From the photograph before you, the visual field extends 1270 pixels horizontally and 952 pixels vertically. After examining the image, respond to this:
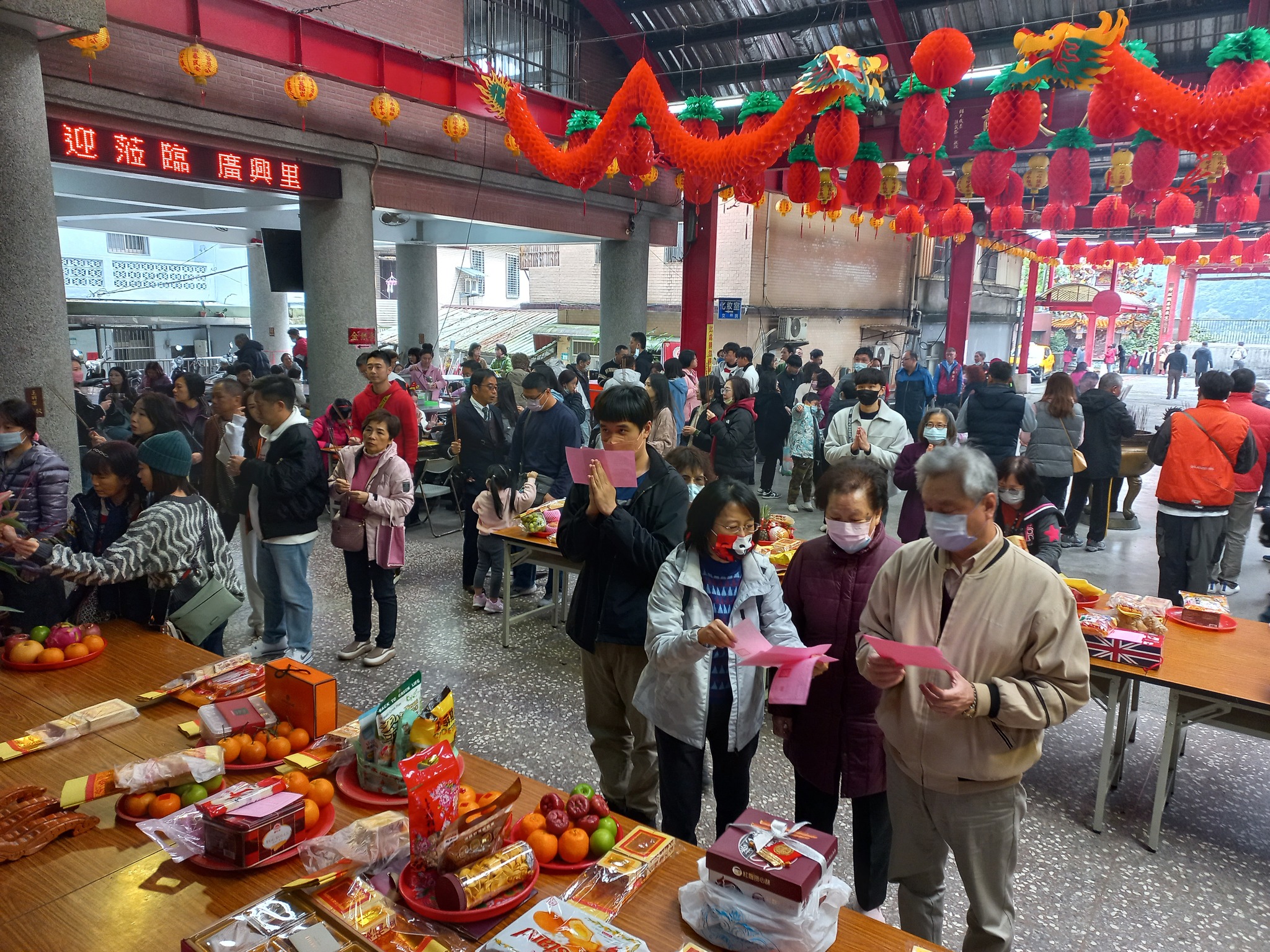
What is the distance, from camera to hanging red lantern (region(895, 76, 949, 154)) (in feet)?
18.6

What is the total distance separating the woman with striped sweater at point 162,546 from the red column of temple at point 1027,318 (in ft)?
89.6

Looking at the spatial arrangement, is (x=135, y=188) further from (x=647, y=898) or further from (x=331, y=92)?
(x=647, y=898)

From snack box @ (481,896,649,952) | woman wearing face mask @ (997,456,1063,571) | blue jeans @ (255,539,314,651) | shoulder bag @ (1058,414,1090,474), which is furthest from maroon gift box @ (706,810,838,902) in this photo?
shoulder bag @ (1058,414,1090,474)

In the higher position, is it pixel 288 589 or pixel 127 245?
pixel 127 245

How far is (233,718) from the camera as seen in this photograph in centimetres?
263

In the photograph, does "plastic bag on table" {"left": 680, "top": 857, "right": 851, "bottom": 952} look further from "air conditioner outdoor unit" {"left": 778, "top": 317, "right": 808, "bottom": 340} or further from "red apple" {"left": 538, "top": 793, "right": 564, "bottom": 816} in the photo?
"air conditioner outdoor unit" {"left": 778, "top": 317, "right": 808, "bottom": 340}

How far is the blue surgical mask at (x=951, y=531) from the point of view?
2100 mm

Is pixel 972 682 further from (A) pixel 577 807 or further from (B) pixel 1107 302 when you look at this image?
(B) pixel 1107 302

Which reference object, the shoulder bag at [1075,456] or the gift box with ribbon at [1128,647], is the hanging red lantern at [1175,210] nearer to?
the shoulder bag at [1075,456]

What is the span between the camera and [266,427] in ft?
15.6

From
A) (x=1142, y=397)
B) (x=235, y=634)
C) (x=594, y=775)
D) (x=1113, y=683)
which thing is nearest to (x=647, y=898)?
(x=594, y=775)

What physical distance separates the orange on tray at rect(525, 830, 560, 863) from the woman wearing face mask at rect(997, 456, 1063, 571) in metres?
2.75

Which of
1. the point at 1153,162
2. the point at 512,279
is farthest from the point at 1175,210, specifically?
the point at 512,279

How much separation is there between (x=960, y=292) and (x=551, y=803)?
1948 cm
